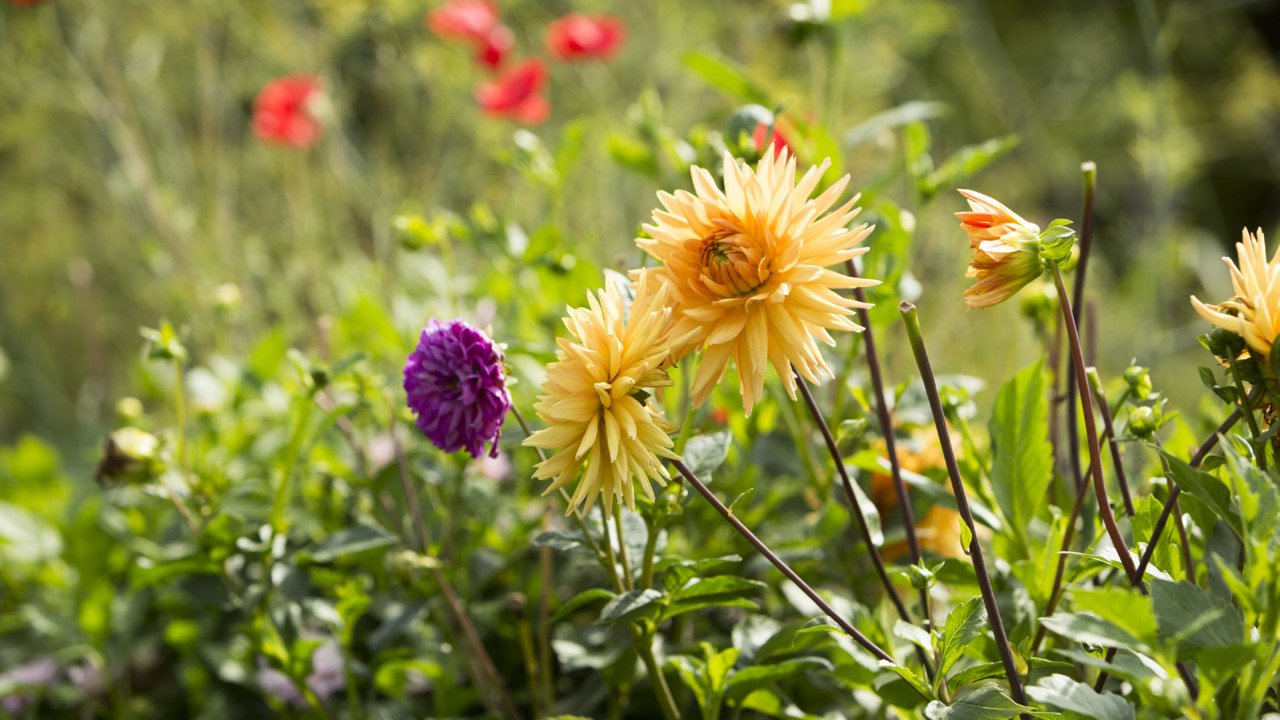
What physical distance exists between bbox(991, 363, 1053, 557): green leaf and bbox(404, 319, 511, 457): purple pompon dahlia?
280 millimetres

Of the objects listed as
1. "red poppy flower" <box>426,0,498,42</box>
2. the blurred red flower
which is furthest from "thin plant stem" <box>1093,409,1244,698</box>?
"red poppy flower" <box>426,0,498,42</box>

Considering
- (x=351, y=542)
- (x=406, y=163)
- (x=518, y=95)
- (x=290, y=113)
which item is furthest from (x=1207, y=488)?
(x=406, y=163)

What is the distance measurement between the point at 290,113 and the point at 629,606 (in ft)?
3.66

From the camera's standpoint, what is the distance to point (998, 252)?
0.34 meters

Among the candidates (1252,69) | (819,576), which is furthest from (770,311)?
(1252,69)

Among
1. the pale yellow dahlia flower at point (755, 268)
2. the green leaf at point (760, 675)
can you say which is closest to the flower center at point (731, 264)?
the pale yellow dahlia flower at point (755, 268)

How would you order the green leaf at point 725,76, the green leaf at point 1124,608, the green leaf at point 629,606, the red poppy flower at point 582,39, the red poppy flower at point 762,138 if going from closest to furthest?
the green leaf at point 1124,608, the green leaf at point 629,606, the red poppy flower at point 762,138, the green leaf at point 725,76, the red poppy flower at point 582,39

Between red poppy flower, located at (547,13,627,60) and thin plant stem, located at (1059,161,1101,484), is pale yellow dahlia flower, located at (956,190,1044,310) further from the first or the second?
red poppy flower, located at (547,13,627,60)

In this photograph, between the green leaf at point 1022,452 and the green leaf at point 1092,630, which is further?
the green leaf at point 1022,452

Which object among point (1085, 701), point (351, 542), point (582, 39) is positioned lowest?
point (1085, 701)

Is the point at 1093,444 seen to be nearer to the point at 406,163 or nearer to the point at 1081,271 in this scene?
the point at 1081,271

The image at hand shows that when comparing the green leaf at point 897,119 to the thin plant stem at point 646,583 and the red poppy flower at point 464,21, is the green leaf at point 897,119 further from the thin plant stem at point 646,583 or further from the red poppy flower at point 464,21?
the red poppy flower at point 464,21

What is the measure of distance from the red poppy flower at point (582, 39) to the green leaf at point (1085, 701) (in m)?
1.19

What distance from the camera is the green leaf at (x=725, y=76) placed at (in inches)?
24.7
